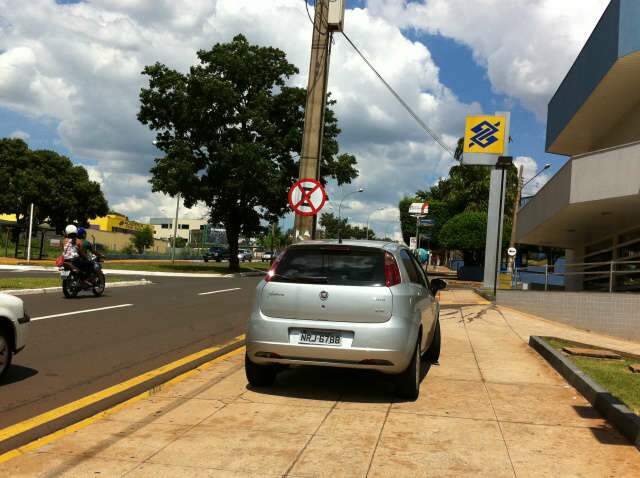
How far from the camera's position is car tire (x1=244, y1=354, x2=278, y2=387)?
6332mm

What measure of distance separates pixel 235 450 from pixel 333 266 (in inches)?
89.1

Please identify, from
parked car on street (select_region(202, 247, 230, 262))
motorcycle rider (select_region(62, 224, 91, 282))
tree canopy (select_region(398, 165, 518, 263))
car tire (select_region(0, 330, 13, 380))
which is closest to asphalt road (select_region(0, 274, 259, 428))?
car tire (select_region(0, 330, 13, 380))

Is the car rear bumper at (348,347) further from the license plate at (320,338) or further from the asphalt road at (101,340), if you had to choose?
the asphalt road at (101,340)

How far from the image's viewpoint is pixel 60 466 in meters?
4.00

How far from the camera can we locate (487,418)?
18.2 ft

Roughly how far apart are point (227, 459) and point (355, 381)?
2925 millimetres

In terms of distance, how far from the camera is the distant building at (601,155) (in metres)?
14.9

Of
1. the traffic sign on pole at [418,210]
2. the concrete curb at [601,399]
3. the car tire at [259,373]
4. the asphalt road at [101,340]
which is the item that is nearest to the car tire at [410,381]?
the car tire at [259,373]

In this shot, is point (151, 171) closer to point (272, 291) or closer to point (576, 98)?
point (576, 98)

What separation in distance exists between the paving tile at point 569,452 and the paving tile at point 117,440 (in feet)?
8.37

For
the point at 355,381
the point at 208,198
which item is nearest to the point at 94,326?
the point at 355,381

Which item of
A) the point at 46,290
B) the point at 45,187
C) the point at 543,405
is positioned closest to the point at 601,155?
the point at 543,405

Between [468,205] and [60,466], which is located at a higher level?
[468,205]

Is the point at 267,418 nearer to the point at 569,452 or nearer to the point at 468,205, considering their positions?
the point at 569,452
